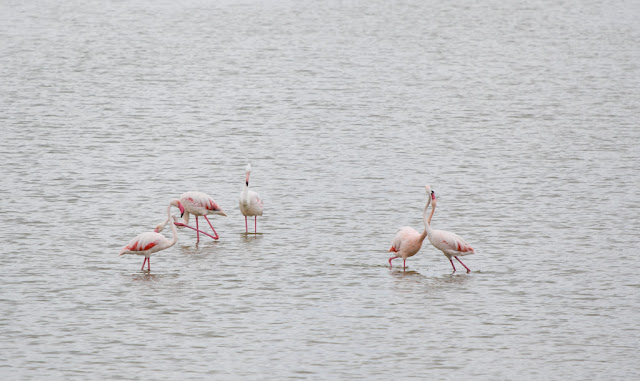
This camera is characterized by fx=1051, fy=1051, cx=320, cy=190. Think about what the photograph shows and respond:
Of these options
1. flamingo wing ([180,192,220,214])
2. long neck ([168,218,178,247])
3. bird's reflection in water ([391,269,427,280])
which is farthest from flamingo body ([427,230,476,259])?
flamingo wing ([180,192,220,214])

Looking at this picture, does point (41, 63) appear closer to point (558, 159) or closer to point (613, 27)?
point (558, 159)

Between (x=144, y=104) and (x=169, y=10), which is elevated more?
(x=169, y=10)

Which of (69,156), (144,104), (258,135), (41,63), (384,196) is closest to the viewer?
(384,196)

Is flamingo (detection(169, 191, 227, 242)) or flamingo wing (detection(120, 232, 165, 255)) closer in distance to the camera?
flamingo wing (detection(120, 232, 165, 255))

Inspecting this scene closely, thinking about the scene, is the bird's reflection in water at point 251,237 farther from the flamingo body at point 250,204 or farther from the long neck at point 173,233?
the long neck at point 173,233

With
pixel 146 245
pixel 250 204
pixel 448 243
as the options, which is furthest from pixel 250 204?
pixel 448 243

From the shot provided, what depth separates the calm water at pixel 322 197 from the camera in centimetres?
1183

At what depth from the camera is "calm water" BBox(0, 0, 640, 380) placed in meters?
11.8

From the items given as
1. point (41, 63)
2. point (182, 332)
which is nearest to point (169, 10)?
point (41, 63)

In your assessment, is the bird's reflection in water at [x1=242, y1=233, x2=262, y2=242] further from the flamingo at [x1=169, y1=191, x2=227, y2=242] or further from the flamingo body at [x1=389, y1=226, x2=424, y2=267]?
the flamingo body at [x1=389, y1=226, x2=424, y2=267]

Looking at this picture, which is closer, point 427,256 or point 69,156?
point 427,256

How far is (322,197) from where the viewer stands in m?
18.8

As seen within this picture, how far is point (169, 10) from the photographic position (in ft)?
147

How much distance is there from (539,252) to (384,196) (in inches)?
160
